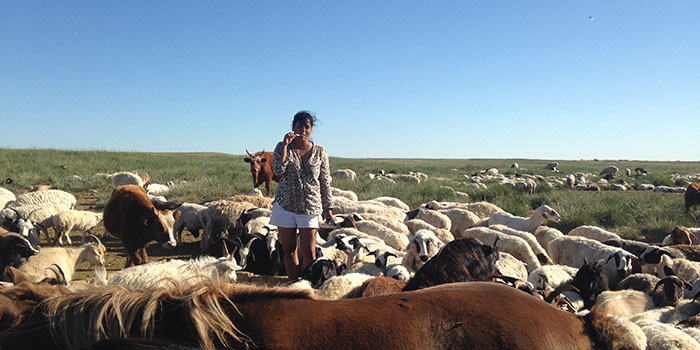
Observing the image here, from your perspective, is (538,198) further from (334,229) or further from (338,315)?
(338,315)

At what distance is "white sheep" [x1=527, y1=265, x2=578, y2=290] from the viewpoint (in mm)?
5965

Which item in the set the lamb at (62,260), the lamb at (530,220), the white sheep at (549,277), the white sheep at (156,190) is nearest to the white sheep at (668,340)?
the white sheep at (549,277)

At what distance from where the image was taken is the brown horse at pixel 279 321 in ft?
4.77

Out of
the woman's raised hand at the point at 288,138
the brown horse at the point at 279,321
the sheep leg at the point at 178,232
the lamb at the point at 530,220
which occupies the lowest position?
the sheep leg at the point at 178,232

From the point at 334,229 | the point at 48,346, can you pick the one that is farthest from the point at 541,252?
the point at 48,346

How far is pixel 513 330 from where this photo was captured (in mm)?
1535

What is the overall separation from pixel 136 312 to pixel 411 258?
19.2 ft

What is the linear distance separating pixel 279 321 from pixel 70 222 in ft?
31.3

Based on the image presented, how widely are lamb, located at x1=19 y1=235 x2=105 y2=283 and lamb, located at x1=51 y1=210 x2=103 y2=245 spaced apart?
7.03 feet

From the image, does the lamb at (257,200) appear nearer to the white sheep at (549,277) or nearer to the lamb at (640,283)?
the white sheep at (549,277)

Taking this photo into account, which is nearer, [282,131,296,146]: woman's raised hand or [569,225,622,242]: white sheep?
[282,131,296,146]: woman's raised hand

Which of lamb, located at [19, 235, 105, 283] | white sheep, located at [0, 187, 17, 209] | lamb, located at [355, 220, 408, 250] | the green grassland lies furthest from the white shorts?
the green grassland

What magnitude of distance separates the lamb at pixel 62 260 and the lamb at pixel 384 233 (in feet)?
16.4

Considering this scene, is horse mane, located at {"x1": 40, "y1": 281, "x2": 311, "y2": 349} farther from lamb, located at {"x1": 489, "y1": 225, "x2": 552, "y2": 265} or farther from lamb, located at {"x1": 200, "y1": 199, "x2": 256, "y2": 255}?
lamb, located at {"x1": 489, "y1": 225, "x2": 552, "y2": 265}
